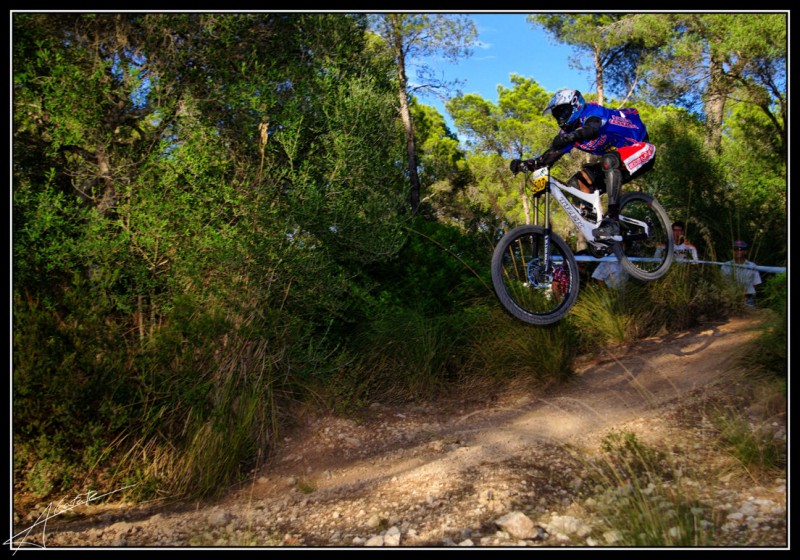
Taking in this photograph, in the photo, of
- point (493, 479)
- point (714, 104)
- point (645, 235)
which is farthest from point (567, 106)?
point (714, 104)

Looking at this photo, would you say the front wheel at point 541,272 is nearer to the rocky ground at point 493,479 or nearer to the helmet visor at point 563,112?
the helmet visor at point 563,112

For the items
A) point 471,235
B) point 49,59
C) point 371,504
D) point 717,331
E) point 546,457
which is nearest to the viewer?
point 371,504

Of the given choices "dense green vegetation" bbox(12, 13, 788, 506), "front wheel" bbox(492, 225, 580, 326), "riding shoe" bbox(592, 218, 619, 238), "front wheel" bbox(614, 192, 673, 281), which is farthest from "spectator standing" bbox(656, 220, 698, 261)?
"front wheel" bbox(492, 225, 580, 326)

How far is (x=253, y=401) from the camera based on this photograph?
6910 millimetres

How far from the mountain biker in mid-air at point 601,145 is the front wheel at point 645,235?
1.00 feet

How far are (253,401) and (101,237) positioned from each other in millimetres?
2446

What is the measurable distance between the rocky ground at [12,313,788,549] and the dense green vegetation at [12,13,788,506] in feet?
1.26

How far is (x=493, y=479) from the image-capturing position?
6082mm

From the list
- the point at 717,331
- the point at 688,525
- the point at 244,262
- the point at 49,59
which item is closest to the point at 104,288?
the point at 244,262

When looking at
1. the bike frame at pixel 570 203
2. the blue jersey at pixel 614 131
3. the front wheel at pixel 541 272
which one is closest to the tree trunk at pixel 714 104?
the blue jersey at pixel 614 131

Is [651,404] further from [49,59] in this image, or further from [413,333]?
[49,59]

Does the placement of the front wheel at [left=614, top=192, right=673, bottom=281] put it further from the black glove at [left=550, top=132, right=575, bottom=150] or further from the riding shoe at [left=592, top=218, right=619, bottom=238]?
the black glove at [left=550, top=132, right=575, bottom=150]

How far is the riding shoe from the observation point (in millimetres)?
6141

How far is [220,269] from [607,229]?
422 cm
